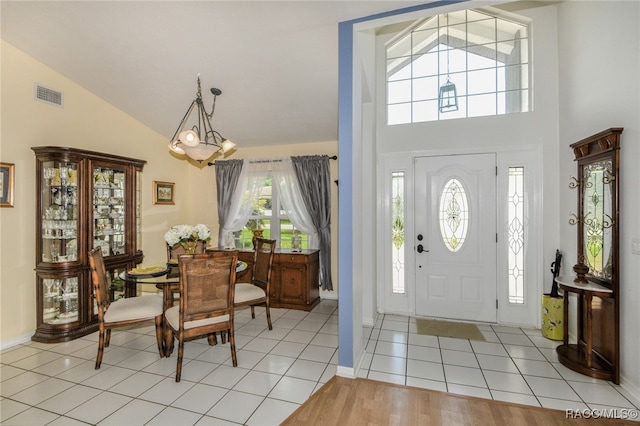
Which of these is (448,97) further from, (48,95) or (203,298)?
(48,95)

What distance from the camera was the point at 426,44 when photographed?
4.02 metres

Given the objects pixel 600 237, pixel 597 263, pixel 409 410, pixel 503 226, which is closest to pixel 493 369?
pixel 409 410

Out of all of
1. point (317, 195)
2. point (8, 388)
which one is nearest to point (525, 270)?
point (317, 195)

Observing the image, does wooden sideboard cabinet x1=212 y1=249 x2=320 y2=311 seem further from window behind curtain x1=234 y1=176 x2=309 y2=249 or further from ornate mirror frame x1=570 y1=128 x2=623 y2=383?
ornate mirror frame x1=570 y1=128 x2=623 y2=383

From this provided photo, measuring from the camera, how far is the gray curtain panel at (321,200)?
463 cm

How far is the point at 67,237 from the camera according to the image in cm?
340

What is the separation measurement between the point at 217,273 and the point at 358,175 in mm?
1510

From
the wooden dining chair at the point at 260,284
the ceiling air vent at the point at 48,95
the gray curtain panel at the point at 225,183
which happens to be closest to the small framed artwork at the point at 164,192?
the gray curtain panel at the point at 225,183

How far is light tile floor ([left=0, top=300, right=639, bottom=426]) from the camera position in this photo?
2.12 metres

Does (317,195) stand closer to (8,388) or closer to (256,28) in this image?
(256,28)

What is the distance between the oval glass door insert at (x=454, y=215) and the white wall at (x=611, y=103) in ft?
3.27

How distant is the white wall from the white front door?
0.76m

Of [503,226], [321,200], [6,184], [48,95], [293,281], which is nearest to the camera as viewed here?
[6,184]

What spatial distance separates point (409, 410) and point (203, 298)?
1.82 meters
